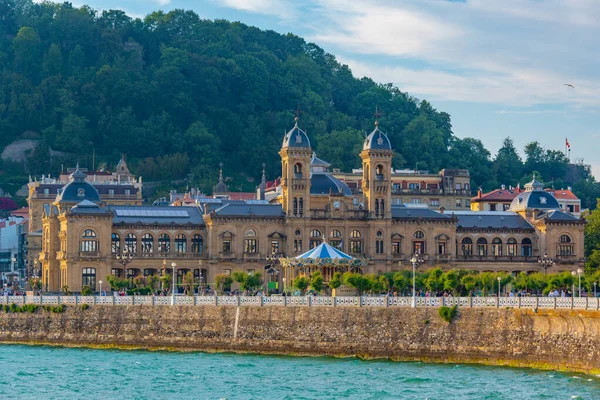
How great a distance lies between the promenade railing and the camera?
3041 inches

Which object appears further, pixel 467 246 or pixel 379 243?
pixel 467 246

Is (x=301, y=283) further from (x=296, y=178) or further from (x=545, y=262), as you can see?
(x=545, y=262)

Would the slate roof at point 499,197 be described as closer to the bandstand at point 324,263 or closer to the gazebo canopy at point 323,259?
the bandstand at point 324,263

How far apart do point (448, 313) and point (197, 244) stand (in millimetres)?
49827

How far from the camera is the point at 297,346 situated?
283 feet

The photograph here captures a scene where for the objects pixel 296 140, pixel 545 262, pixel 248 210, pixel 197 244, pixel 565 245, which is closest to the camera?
pixel 248 210

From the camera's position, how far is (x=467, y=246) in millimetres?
133750

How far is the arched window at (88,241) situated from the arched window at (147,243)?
4.48 m

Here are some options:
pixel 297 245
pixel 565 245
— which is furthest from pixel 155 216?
pixel 565 245

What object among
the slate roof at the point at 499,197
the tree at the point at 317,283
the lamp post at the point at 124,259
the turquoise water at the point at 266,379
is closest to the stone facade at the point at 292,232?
the lamp post at the point at 124,259

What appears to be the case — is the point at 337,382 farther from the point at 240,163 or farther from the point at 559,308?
the point at 240,163

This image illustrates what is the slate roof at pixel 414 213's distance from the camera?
13138cm

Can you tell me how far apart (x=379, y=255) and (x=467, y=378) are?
5529 centimetres

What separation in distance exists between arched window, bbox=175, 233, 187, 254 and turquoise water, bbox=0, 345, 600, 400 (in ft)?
134
